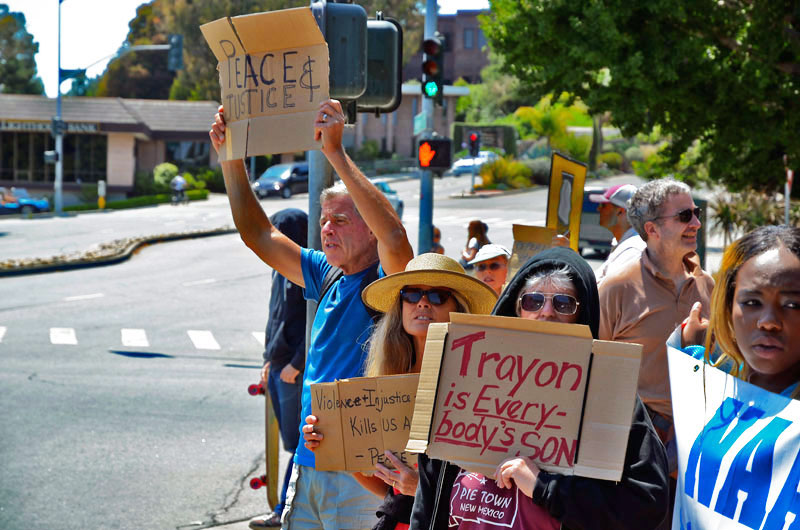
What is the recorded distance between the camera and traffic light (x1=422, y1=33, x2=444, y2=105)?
12.6 m

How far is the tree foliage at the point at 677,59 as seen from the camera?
45.9 feet

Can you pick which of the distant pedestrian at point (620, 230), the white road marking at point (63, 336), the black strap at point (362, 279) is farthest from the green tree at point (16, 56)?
the black strap at point (362, 279)

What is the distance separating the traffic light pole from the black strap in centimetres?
752

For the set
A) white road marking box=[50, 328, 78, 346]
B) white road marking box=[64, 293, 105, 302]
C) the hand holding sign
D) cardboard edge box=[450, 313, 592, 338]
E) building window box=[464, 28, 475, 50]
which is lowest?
white road marking box=[64, 293, 105, 302]

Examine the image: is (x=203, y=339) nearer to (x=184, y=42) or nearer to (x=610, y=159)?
(x=610, y=159)

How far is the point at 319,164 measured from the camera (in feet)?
17.9

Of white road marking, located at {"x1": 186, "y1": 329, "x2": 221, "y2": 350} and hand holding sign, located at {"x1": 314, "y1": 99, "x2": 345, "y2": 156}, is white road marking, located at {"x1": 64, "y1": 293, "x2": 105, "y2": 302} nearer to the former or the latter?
white road marking, located at {"x1": 186, "y1": 329, "x2": 221, "y2": 350}

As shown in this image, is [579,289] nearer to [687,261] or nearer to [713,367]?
[713,367]

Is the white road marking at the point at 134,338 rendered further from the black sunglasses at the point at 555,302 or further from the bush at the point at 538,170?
the bush at the point at 538,170

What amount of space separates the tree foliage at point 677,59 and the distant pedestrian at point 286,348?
8.72m

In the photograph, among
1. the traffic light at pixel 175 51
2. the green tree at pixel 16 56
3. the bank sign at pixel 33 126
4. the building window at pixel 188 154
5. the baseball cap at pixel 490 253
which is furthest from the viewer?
the green tree at pixel 16 56

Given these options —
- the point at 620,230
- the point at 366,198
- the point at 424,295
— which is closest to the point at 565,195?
the point at 620,230

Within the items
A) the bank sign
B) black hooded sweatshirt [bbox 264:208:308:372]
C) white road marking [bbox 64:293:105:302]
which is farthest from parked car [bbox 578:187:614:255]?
the bank sign

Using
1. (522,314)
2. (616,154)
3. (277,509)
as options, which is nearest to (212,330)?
(277,509)
